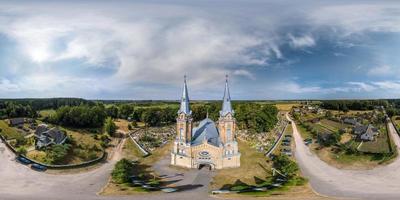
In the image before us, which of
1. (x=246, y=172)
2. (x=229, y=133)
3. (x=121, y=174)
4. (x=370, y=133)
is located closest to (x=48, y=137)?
(x=121, y=174)

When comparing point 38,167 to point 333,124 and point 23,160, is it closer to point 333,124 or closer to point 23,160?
point 23,160

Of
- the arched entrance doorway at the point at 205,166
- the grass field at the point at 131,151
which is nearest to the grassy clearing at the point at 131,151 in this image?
the grass field at the point at 131,151

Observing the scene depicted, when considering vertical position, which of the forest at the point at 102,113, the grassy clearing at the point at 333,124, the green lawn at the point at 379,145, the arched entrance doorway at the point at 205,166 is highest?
the forest at the point at 102,113

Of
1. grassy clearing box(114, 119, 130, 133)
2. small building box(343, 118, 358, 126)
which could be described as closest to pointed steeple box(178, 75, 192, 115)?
grassy clearing box(114, 119, 130, 133)

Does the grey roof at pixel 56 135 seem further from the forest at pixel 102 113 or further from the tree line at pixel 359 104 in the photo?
the tree line at pixel 359 104

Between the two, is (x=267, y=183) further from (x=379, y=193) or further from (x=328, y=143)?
(x=328, y=143)

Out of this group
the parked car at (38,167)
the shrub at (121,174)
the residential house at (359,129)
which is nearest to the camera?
the shrub at (121,174)

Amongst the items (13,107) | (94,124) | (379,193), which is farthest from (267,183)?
(13,107)
